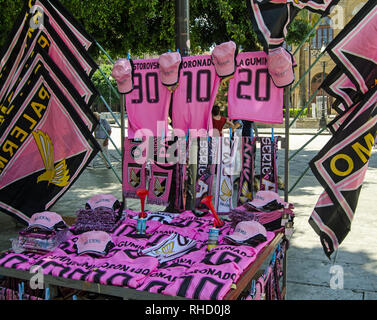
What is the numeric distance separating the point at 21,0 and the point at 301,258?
8.02 meters

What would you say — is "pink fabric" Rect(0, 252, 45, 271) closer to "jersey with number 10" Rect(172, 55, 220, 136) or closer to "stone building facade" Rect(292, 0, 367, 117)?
"jersey with number 10" Rect(172, 55, 220, 136)

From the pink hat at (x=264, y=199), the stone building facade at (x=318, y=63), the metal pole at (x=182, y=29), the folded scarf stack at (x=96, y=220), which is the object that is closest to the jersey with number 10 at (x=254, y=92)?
the pink hat at (x=264, y=199)

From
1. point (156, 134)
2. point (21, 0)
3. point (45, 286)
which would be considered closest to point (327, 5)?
point (156, 134)

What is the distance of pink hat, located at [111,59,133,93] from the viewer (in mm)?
4613

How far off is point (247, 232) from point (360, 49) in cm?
181

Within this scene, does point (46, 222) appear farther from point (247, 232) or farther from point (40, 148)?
point (247, 232)

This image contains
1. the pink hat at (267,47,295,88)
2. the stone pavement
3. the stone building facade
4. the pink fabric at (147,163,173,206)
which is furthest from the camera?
the stone building facade

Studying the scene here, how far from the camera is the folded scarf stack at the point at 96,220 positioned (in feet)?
12.7

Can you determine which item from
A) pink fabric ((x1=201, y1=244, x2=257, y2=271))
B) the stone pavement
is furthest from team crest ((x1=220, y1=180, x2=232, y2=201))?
pink fabric ((x1=201, y1=244, x2=257, y2=271))

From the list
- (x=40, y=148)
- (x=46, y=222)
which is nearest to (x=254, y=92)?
(x=46, y=222)

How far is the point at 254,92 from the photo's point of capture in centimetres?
412

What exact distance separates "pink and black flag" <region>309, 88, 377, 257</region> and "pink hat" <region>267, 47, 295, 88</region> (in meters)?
0.81

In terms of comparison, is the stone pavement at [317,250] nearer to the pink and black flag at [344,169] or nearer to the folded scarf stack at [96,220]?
the pink and black flag at [344,169]
